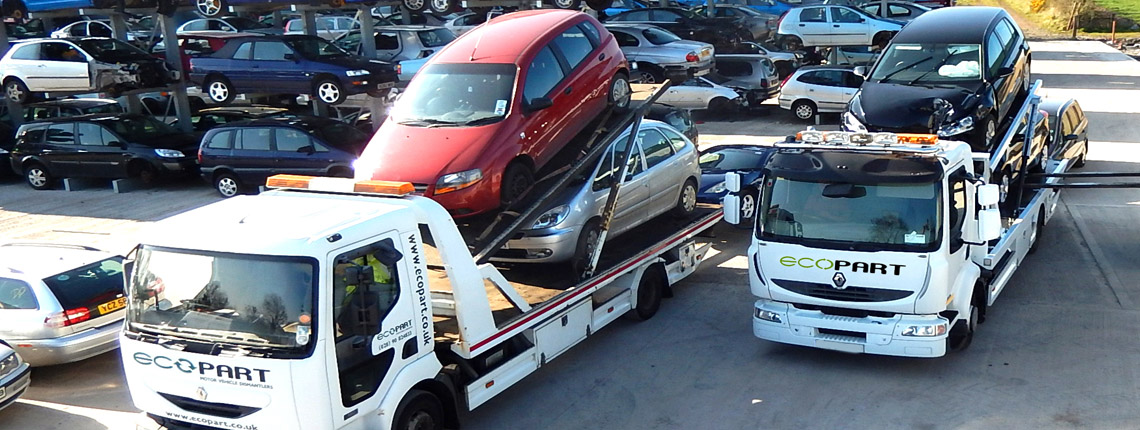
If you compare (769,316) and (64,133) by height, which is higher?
(769,316)

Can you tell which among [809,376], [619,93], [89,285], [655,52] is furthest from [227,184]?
[809,376]

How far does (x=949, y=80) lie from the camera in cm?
1178

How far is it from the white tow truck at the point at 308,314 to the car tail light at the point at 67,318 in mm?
3193

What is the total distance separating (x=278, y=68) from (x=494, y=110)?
36.7 ft

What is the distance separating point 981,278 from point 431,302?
536 cm

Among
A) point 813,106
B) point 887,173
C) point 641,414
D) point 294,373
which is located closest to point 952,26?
point 887,173

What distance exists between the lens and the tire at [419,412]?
7027mm

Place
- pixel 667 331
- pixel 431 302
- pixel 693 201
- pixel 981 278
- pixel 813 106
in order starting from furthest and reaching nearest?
pixel 813 106
pixel 693 201
pixel 667 331
pixel 981 278
pixel 431 302

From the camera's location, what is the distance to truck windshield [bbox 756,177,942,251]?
852 centimetres

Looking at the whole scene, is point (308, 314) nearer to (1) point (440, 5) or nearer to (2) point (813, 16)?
(1) point (440, 5)

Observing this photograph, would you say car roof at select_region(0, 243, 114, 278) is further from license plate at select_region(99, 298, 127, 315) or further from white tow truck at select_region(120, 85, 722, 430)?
white tow truck at select_region(120, 85, 722, 430)

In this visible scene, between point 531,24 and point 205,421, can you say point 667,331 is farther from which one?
point 205,421

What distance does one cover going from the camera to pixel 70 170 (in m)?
20.5

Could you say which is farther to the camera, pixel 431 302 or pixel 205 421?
pixel 431 302
